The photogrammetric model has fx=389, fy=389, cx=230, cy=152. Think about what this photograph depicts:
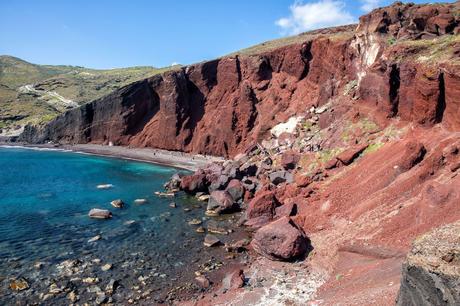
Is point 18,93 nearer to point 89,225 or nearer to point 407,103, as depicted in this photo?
point 89,225

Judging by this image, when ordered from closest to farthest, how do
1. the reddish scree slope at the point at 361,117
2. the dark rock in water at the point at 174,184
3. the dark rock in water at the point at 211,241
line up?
the reddish scree slope at the point at 361,117 → the dark rock in water at the point at 211,241 → the dark rock in water at the point at 174,184

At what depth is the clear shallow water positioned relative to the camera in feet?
83.3

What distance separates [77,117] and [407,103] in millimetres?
88651

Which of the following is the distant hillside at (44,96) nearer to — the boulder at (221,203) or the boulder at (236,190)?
the boulder at (236,190)

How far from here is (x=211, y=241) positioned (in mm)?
31797

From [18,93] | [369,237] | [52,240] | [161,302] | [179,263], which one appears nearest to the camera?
[161,302]

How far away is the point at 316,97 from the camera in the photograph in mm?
62281

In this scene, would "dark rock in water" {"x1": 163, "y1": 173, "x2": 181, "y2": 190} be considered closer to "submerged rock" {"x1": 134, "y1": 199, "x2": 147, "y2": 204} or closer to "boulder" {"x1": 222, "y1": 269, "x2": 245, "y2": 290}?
"submerged rock" {"x1": 134, "y1": 199, "x2": 147, "y2": 204}

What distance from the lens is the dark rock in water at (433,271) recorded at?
10.4 m

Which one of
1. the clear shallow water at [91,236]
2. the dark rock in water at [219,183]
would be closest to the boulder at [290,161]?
the dark rock in water at [219,183]

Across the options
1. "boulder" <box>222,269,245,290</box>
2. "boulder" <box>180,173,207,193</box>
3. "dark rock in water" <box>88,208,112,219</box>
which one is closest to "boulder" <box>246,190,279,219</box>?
"boulder" <box>222,269,245,290</box>

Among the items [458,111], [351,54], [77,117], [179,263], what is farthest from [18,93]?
[458,111]

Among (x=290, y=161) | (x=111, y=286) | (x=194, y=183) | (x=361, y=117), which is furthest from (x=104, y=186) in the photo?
(x=361, y=117)

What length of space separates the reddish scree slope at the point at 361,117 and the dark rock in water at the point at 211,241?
7.44m
